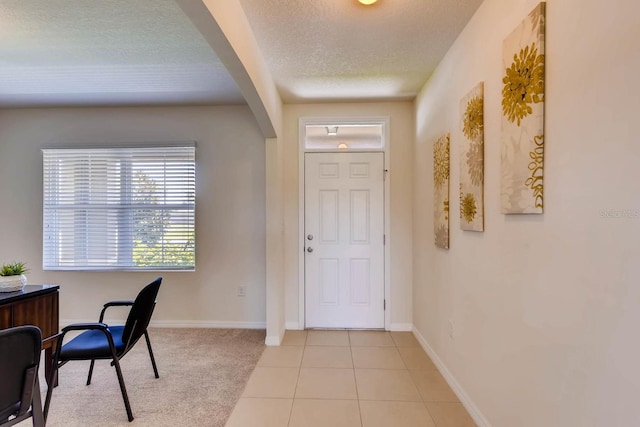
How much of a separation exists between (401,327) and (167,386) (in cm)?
226

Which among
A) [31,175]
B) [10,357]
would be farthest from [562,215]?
[31,175]

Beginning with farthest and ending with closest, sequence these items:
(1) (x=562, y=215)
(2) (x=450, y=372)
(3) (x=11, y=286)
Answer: (2) (x=450, y=372) → (3) (x=11, y=286) → (1) (x=562, y=215)

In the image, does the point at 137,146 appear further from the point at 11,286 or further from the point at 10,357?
the point at 10,357

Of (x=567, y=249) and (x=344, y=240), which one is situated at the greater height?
(x=567, y=249)

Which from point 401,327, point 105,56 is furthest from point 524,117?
point 105,56

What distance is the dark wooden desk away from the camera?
175cm

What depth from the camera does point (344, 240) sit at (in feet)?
11.5

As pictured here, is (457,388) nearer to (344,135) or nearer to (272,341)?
(272,341)

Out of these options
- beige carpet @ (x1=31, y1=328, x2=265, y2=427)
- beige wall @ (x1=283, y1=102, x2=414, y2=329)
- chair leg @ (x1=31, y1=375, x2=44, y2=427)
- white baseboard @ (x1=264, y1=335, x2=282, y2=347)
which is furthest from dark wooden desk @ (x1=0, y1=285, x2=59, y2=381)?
beige wall @ (x1=283, y1=102, x2=414, y2=329)

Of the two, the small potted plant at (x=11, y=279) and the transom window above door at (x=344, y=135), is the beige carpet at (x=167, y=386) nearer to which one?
the small potted plant at (x=11, y=279)

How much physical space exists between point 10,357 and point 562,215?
2129 millimetres

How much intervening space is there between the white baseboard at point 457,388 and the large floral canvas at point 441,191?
3.01ft

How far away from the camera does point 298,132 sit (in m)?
3.49

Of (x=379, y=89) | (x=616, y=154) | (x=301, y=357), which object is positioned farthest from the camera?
(x=379, y=89)
